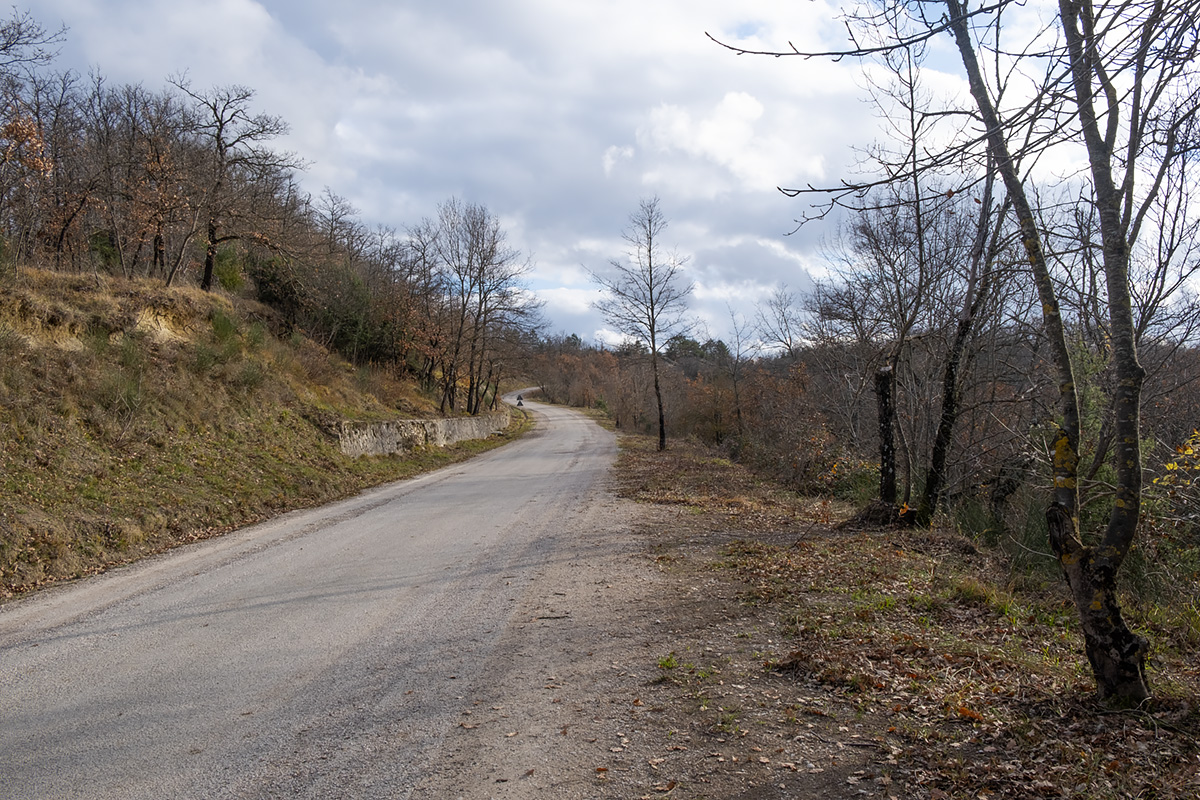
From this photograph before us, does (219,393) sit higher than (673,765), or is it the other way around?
(219,393)

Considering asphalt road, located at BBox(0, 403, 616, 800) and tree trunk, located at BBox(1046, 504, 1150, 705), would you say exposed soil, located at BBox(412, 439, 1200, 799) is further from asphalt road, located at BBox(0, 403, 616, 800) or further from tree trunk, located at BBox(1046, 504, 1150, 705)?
asphalt road, located at BBox(0, 403, 616, 800)

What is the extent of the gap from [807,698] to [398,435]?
1934 cm

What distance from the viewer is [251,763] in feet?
11.6

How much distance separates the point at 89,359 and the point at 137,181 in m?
7.71

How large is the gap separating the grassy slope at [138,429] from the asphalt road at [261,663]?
1.11 m

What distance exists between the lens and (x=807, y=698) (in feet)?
13.7

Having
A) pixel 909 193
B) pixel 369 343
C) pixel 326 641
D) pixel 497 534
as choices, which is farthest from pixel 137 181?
pixel 909 193

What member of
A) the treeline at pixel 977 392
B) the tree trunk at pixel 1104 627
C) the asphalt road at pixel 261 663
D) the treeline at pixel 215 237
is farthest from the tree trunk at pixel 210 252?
the tree trunk at pixel 1104 627

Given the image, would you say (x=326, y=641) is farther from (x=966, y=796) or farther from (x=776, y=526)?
(x=776, y=526)

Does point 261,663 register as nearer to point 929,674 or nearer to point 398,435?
point 929,674

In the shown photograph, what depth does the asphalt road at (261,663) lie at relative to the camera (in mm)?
3482

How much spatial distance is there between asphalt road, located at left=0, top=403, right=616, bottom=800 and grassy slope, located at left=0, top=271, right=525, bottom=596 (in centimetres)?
111

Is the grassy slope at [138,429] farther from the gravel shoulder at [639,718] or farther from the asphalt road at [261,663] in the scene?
the gravel shoulder at [639,718]

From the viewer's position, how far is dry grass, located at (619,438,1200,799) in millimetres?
3223
